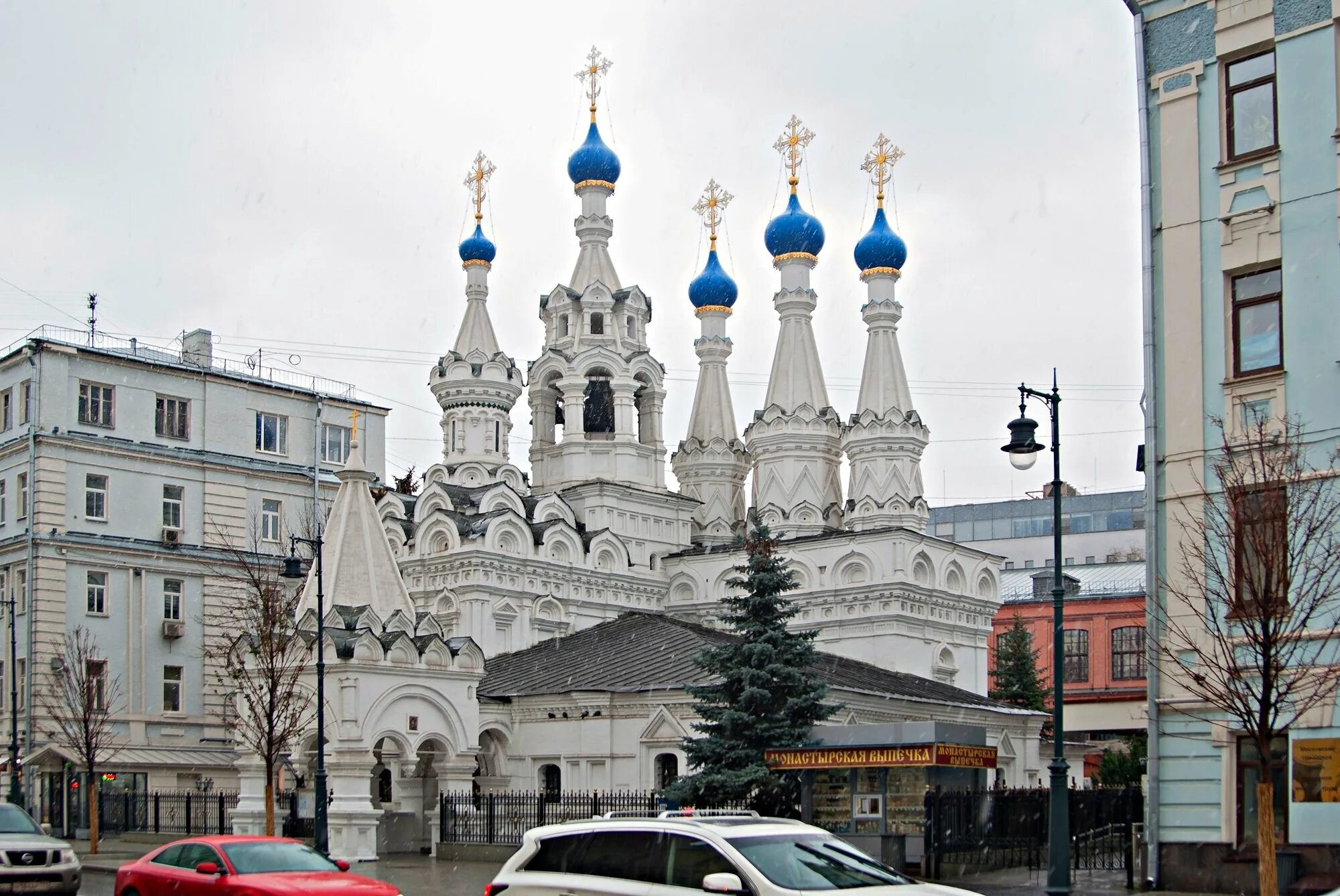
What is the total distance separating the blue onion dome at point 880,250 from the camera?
47562mm

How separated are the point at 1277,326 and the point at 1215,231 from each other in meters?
1.52

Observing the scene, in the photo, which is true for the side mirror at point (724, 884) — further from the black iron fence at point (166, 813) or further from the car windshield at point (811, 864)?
the black iron fence at point (166, 813)

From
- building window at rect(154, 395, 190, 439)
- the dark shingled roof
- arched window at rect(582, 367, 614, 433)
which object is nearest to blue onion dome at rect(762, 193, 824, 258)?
arched window at rect(582, 367, 614, 433)

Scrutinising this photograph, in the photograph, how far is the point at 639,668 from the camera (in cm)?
3638

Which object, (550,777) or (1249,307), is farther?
(550,777)

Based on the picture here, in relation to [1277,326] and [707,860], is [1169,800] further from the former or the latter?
[707,860]

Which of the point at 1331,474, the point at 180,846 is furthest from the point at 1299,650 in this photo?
the point at 180,846

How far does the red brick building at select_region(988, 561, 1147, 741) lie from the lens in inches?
2452

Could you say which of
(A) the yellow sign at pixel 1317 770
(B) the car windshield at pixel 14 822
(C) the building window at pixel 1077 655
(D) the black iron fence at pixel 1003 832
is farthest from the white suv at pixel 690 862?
(C) the building window at pixel 1077 655

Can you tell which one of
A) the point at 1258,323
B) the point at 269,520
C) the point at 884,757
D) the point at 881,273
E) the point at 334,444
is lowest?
the point at 884,757

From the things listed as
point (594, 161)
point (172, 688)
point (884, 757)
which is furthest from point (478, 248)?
point (884, 757)

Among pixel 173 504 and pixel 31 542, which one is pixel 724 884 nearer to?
pixel 31 542

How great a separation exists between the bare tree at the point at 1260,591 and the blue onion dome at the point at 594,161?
2979 cm

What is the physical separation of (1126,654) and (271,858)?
2026 inches
